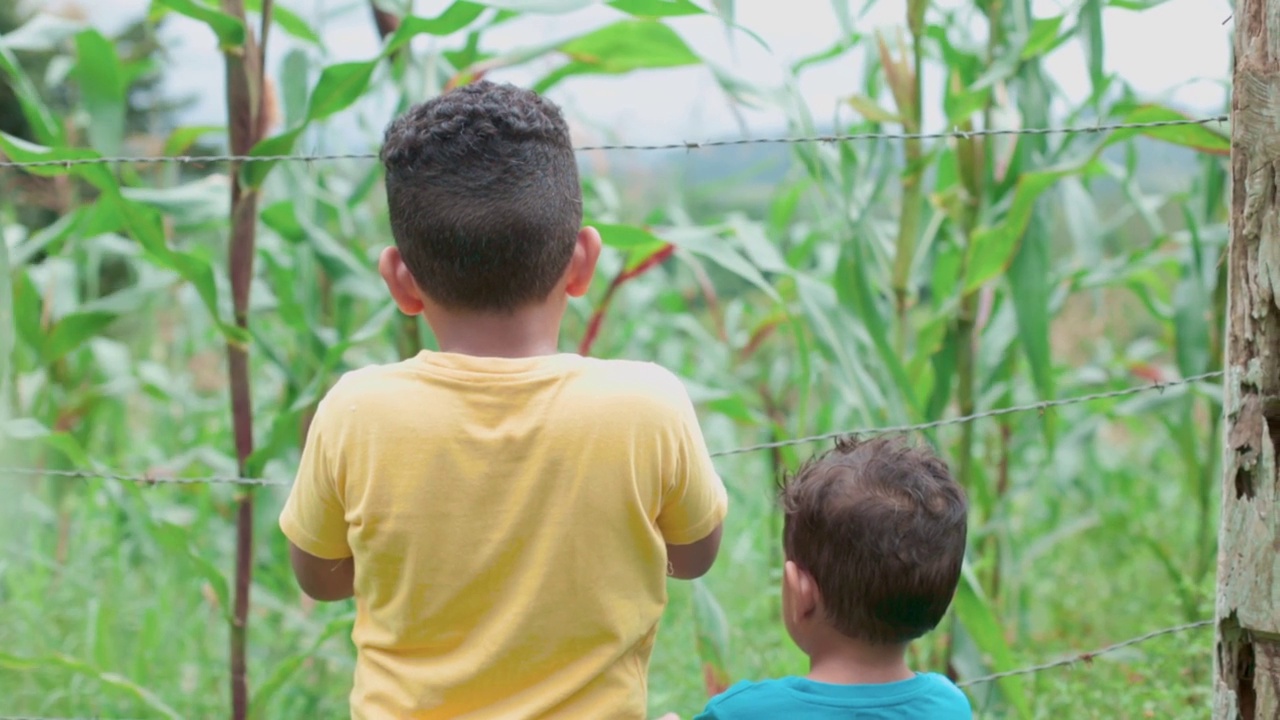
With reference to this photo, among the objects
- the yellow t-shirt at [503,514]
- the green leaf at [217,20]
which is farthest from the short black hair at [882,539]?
the green leaf at [217,20]

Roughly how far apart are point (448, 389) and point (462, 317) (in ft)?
0.22

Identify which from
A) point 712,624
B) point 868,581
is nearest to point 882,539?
point 868,581

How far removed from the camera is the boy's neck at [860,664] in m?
1.06

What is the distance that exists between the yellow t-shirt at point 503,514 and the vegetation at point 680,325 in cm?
62

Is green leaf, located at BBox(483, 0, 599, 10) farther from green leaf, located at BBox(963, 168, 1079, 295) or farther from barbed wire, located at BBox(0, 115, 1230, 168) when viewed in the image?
green leaf, located at BBox(963, 168, 1079, 295)

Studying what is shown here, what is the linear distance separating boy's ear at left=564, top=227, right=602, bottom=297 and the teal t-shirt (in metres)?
0.38

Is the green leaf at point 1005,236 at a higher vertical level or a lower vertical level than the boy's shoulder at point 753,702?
higher

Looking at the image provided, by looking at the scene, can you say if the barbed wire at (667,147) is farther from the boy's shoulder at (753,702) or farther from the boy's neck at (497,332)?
the boy's shoulder at (753,702)

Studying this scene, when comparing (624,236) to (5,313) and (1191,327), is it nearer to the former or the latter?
(5,313)

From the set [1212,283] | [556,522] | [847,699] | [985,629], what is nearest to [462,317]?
[556,522]

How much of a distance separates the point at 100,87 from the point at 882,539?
1278 mm

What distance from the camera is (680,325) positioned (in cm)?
295

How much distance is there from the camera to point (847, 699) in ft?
3.39

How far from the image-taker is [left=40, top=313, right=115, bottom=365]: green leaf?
1.83m
